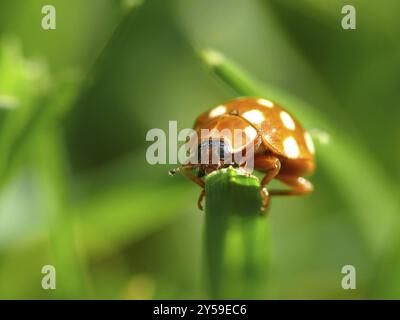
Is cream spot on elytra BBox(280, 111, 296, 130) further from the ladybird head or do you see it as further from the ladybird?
the ladybird head

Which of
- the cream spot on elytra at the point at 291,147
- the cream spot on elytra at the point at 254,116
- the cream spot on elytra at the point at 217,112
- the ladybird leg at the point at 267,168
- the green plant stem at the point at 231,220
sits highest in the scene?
the cream spot on elytra at the point at 217,112

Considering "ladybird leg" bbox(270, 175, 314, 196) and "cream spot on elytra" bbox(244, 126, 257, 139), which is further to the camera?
"ladybird leg" bbox(270, 175, 314, 196)

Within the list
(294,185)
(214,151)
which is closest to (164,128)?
(294,185)

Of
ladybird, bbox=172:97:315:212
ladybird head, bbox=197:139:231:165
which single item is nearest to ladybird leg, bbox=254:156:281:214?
ladybird, bbox=172:97:315:212

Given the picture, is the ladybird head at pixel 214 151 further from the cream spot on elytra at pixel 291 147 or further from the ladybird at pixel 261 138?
the cream spot on elytra at pixel 291 147

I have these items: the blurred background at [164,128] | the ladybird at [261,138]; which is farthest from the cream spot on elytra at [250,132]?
the blurred background at [164,128]

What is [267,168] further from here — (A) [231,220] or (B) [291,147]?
(A) [231,220]
